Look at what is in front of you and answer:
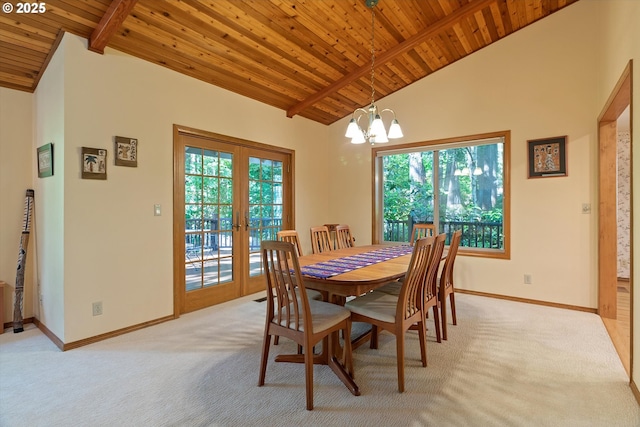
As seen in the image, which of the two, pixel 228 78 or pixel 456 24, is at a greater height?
pixel 456 24

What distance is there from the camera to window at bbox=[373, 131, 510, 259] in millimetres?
4250

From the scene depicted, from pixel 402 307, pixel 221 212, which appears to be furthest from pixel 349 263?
pixel 221 212

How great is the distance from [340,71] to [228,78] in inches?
55.0

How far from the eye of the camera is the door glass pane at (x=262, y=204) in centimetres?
443

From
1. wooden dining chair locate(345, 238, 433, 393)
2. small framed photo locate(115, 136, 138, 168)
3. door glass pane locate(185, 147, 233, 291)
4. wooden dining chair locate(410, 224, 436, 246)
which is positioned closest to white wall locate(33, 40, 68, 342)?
small framed photo locate(115, 136, 138, 168)

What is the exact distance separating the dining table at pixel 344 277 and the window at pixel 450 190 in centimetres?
191

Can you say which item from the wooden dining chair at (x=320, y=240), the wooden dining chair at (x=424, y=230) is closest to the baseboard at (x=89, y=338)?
the wooden dining chair at (x=320, y=240)

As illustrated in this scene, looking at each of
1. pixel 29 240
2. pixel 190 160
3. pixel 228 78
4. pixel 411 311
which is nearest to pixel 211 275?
pixel 190 160

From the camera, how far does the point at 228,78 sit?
149 inches

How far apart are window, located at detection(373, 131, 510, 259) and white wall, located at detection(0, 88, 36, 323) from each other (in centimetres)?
420

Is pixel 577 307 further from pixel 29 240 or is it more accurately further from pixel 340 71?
pixel 29 240

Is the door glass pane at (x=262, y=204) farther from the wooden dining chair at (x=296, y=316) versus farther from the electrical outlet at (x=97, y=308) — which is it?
the wooden dining chair at (x=296, y=316)

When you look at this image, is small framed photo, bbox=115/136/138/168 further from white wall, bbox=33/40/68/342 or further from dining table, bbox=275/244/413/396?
dining table, bbox=275/244/413/396

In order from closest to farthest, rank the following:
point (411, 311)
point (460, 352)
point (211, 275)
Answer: point (411, 311) < point (460, 352) < point (211, 275)
